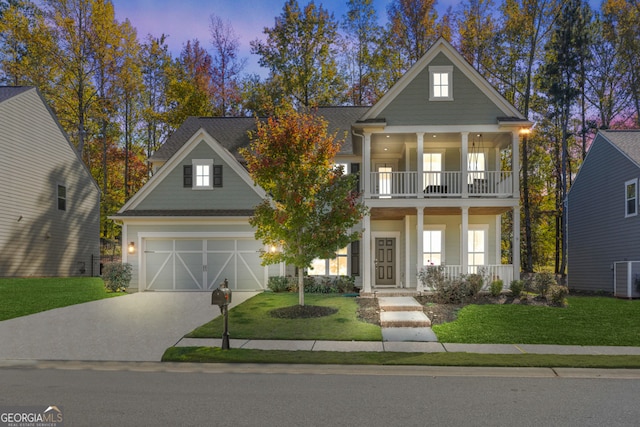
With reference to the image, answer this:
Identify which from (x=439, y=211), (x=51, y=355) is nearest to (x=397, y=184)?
(x=439, y=211)

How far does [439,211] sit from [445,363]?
12.1 metres

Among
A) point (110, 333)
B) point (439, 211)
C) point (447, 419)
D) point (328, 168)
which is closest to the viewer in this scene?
point (447, 419)

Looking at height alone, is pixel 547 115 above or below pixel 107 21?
below

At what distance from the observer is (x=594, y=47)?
3331 cm

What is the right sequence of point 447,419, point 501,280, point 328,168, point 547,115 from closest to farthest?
point 447,419 → point 328,168 → point 501,280 → point 547,115

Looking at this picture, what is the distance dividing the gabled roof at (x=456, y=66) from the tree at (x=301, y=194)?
19.2ft

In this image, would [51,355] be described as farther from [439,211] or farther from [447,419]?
[439,211]

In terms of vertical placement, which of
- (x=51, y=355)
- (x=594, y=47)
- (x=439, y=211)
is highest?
(x=594, y=47)

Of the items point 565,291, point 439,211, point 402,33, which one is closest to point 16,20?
point 402,33

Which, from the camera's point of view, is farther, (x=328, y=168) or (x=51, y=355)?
(x=328, y=168)

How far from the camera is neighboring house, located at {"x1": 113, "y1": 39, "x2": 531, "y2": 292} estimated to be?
20.4 metres

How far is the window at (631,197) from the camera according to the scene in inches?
864

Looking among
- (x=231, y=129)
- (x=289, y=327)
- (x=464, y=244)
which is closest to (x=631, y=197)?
(x=464, y=244)

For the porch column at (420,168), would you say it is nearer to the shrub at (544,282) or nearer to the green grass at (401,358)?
the shrub at (544,282)
